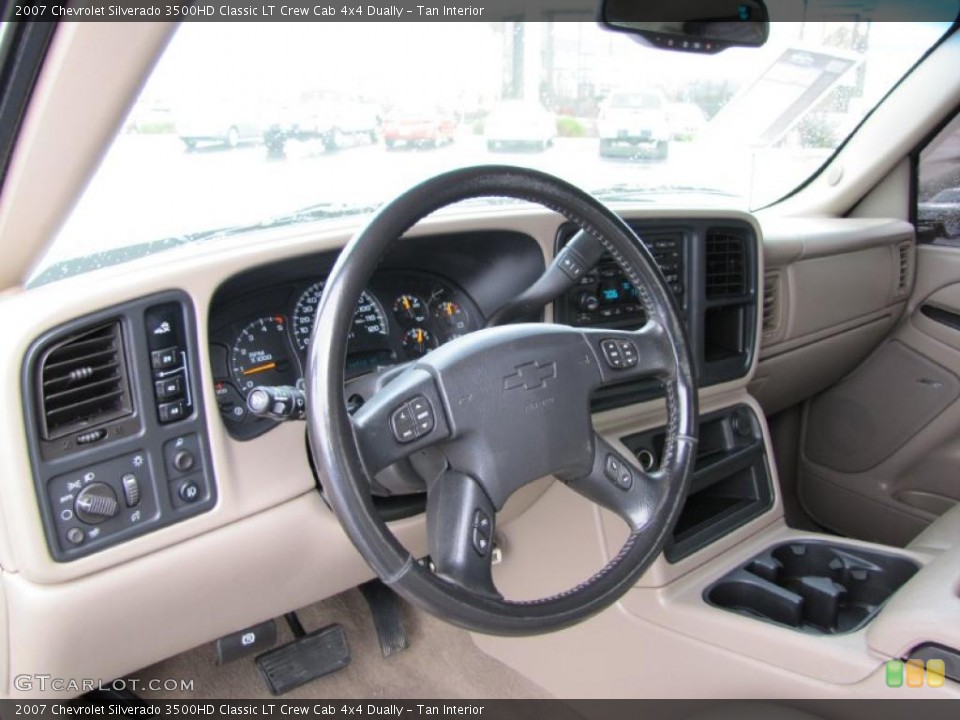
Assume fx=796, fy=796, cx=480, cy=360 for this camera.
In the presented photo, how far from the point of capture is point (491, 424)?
1131 millimetres

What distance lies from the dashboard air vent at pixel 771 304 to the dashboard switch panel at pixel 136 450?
1690 mm

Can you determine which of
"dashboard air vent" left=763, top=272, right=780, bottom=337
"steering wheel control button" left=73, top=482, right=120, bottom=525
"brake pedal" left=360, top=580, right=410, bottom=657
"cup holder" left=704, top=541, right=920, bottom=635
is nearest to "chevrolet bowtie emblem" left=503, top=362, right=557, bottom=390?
"steering wheel control button" left=73, top=482, right=120, bottom=525

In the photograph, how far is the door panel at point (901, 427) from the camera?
2.69m

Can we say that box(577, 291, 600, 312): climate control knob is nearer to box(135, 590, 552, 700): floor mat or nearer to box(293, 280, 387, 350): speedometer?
box(293, 280, 387, 350): speedometer

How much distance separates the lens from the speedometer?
1.49m

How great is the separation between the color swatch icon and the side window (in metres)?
1.92

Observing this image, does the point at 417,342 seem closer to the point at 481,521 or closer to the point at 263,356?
the point at 263,356

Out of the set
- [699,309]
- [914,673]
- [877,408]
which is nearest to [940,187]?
[877,408]

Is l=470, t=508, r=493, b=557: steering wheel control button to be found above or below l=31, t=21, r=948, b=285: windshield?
below

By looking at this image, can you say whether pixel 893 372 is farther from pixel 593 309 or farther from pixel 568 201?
pixel 568 201

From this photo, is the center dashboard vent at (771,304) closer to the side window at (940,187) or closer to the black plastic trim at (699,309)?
the black plastic trim at (699,309)

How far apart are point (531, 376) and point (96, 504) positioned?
0.68 metres

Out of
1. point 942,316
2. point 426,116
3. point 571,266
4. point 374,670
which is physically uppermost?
point 426,116

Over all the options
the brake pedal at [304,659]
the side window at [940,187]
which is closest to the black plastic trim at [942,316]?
the side window at [940,187]
